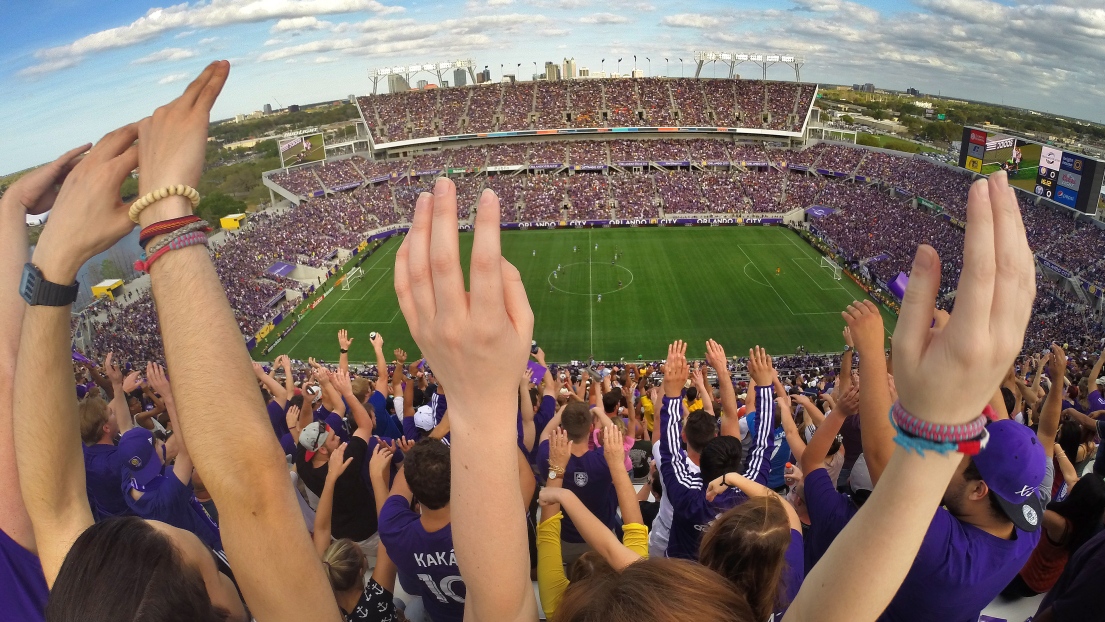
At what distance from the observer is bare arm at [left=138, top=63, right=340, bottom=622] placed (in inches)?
67.2

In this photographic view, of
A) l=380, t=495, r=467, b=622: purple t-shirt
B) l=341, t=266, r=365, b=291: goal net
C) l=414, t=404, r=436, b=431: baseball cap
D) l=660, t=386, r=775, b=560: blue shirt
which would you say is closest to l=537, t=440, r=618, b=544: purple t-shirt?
l=660, t=386, r=775, b=560: blue shirt

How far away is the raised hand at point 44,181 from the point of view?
7.70ft

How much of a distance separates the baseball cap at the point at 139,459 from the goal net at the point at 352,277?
105ft

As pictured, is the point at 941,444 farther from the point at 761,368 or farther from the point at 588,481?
the point at 761,368

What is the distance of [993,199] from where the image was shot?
1332 millimetres

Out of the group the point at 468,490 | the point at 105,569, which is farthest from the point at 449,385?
the point at 105,569

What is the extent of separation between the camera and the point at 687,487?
4242 mm

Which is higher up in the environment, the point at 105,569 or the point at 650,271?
the point at 105,569

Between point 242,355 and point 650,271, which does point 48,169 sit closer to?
point 242,355

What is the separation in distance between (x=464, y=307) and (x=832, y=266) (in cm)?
3927

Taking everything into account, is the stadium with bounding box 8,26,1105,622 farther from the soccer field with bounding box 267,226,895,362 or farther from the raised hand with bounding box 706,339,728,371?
the soccer field with bounding box 267,226,895,362

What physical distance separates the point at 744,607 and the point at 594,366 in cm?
2387

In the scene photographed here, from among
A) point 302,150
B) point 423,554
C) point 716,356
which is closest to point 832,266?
point 716,356

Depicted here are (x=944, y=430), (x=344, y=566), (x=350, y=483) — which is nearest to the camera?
(x=944, y=430)
